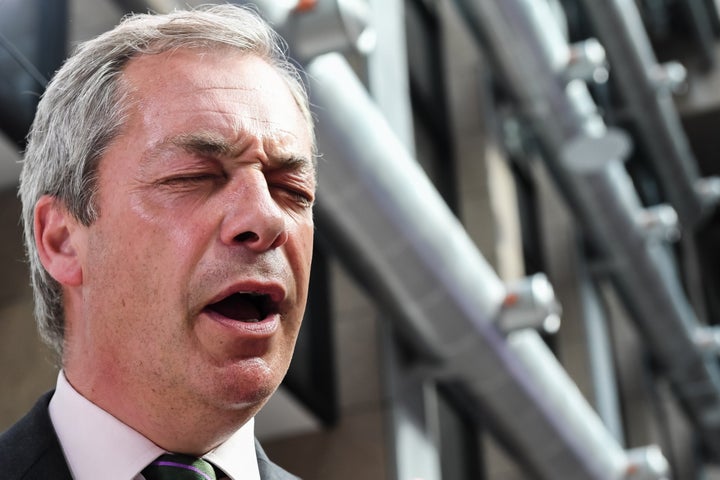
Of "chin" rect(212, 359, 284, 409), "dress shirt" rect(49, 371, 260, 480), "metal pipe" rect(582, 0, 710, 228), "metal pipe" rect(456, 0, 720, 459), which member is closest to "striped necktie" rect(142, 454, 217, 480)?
"dress shirt" rect(49, 371, 260, 480)

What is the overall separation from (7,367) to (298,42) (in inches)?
99.9

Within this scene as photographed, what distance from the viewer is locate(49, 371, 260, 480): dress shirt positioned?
1.83 metres

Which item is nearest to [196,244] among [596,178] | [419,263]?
[419,263]

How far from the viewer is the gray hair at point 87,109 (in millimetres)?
1991

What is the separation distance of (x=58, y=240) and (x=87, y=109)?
23cm

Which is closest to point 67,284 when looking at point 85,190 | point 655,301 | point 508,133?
point 85,190

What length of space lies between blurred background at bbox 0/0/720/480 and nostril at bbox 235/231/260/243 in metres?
1.36

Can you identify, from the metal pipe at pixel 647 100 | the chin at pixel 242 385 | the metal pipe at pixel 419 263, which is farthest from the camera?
the metal pipe at pixel 647 100

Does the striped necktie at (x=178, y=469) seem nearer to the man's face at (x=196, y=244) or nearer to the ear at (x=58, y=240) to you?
the man's face at (x=196, y=244)

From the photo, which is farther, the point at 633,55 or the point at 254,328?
the point at 633,55

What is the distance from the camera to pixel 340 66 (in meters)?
6.86

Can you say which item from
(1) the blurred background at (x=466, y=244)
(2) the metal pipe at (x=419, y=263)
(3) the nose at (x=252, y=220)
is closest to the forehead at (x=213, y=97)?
(3) the nose at (x=252, y=220)

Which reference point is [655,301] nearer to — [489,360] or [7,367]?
[489,360]

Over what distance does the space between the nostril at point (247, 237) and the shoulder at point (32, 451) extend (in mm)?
445
